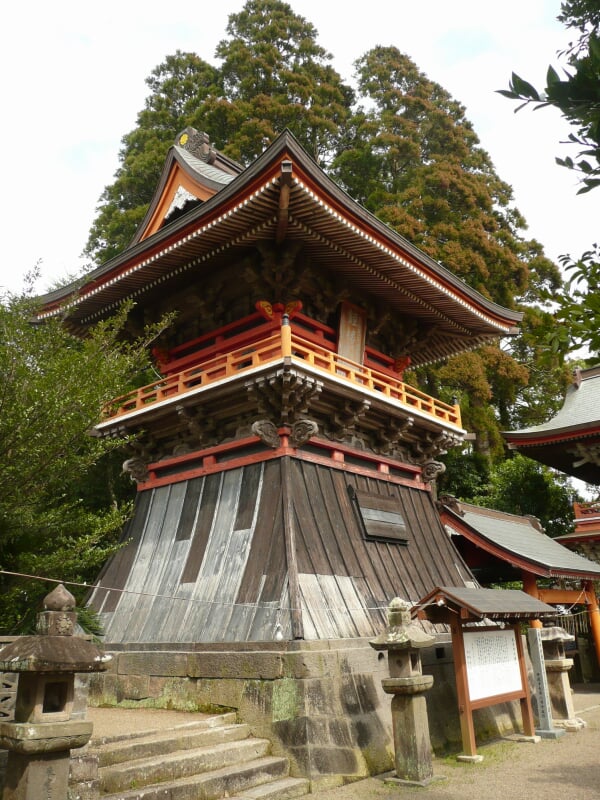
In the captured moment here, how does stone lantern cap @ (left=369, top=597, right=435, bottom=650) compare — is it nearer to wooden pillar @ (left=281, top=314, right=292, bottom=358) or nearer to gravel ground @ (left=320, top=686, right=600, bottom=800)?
gravel ground @ (left=320, top=686, right=600, bottom=800)

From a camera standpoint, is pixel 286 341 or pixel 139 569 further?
pixel 139 569

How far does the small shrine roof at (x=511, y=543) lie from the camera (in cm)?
1389

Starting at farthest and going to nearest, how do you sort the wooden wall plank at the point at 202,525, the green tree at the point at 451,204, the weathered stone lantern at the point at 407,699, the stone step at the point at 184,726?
the green tree at the point at 451,204
the wooden wall plank at the point at 202,525
the weathered stone lantern at the point at 407,699
the stone step at the point at 184,726

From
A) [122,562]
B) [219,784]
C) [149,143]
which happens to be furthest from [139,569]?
[149,143]

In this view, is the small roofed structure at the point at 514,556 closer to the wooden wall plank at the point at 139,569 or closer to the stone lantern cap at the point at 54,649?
the wooden wall plank at the point at 139,569

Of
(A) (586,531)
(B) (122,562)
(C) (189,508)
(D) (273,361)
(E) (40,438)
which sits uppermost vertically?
(D) (273,361)

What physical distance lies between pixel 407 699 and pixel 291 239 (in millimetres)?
7535

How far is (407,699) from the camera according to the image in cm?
752

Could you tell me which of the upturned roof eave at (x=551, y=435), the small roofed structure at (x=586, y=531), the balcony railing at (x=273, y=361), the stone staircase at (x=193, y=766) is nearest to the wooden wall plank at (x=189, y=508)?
the balcony railing at (x=273, y=361)

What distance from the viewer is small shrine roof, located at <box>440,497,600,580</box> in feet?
45.6

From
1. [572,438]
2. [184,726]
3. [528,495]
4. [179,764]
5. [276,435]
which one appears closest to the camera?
[179,764]

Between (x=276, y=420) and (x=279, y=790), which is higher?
(x=276, y=420)

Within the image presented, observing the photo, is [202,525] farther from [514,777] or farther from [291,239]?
[514,777]

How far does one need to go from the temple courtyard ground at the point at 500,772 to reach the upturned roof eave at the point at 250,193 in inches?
290
